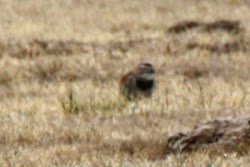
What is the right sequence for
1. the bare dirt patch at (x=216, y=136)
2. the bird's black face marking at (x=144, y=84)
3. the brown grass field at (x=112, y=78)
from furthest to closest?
the bird's black face marking at (x=144, y=84) → the brown grass field at (x=112, y=78) → the bare dirt patch at (x=216, y=136)

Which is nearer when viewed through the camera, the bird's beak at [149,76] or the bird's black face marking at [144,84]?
the bird's black face marking at [144,84]

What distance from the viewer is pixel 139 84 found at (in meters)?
12.1

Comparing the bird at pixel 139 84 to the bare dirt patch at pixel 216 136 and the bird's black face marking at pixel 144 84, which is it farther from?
the bare dirt patch at pixel 216 136

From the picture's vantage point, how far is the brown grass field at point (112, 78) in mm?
7824

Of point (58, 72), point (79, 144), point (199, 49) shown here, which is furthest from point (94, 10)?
point (79, 144)

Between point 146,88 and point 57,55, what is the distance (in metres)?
5.02

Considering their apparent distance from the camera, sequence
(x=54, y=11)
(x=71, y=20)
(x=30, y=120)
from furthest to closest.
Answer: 1. (x=54, y=11)
2. (x=71, y=20)
3. (x=30, y=120)

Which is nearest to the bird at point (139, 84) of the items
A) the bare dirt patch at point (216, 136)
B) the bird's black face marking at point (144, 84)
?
the bird's black face marking at point (144, 84)

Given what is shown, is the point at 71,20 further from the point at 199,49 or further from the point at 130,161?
the point at 130,161

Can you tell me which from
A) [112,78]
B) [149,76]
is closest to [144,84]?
[149,76]

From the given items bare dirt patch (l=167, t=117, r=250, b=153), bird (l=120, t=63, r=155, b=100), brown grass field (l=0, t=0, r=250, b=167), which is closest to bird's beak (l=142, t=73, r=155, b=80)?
bird (l=120, t=63, r=155, b=100)

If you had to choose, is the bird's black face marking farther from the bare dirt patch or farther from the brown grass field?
the bare dirt patch

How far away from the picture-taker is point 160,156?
7.66 metres

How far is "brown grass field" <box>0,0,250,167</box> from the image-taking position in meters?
7.82
